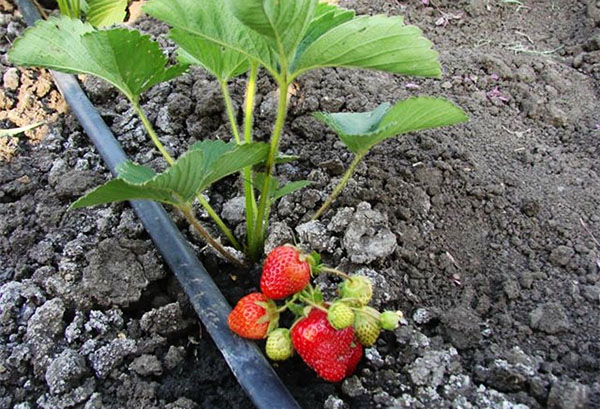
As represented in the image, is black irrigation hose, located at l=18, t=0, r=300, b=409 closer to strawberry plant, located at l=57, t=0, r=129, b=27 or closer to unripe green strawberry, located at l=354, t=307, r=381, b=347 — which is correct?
unripe green strawberry, located at l=354, t=307, r=381, b=347

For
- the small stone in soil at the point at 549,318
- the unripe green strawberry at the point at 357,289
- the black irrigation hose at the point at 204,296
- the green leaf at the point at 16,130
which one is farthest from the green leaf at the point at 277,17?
the green leaf at the point at 16,130

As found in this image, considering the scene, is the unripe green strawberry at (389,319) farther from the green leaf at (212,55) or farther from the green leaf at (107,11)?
the green leaf at (107,11)

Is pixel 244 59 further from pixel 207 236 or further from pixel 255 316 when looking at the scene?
pixel 255 316

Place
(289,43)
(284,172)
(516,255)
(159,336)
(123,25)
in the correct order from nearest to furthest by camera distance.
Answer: (289,43), (159,336), (516,255), (284,172), (123,25)

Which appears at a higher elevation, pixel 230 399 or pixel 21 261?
pixel 21 261

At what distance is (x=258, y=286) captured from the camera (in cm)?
131

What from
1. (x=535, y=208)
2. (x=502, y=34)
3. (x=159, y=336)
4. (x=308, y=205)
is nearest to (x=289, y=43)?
(x=308, y=205)

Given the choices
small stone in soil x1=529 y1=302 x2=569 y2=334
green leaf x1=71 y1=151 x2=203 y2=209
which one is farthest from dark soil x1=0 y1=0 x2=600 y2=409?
green leaf x1=71 y1=151 x2=203 y2=209

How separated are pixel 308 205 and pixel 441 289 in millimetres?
328

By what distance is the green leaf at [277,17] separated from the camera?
0.89 metres

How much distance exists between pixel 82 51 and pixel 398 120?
1.90ft

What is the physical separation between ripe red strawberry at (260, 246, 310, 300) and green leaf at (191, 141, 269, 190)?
6.3 inches

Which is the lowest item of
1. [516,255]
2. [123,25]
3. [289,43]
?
[516,255]

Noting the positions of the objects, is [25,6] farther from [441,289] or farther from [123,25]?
[441,289]
